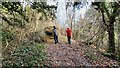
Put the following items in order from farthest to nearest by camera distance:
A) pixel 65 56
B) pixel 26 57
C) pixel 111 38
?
pixel 111 38 → pixel 65 56 → pixel 26 57

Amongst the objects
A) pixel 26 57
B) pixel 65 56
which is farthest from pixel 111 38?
pixel 26 57

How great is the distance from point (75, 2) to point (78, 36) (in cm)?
299

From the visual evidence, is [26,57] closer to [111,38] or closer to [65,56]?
[65,56]

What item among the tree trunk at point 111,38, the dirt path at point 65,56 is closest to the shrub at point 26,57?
the dirt path at point 65,56

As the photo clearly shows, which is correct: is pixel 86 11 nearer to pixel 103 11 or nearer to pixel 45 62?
pixel 103 11

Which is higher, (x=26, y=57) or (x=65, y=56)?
(x=26, y=57)

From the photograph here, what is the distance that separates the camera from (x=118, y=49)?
15.7 meters

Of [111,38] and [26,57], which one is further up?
[26,57]

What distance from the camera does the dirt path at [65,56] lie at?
11562 mm

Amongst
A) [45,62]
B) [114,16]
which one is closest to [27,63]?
[45,62]

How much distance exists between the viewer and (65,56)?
41.1 feet

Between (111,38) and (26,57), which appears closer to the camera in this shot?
(26,57)

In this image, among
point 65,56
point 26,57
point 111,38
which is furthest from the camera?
point 111,38

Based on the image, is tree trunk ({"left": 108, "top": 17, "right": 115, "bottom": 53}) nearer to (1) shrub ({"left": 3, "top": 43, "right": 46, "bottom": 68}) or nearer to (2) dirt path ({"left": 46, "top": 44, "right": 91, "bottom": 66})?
(2) dirt path ({"left": 46, "top": 44, "right": 91, "bottom": 66})
